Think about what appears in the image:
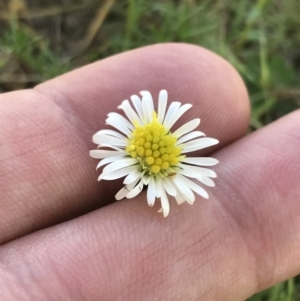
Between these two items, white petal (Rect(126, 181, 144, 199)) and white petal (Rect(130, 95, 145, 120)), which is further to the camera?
white petal (Rect(130, 95, 145, 120))

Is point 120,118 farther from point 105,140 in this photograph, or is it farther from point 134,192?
point 134,192

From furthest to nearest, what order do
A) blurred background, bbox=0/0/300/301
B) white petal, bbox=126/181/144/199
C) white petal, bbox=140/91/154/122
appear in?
1. blurred background, bbox=0/0/300/301
2. white petal, bbox=140/91/154/122
3. white petal, bbox=126/181/144/199

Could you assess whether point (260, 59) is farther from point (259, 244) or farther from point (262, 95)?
point (259, 244)

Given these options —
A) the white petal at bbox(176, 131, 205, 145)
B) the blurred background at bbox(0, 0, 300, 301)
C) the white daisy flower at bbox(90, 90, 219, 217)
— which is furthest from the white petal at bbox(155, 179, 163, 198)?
the blurred background at bbox(0, 0, 300, 301)

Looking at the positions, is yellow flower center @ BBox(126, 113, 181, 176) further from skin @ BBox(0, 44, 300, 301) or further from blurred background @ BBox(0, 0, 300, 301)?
blurred background @ BBox(0, 0, 300, 301)

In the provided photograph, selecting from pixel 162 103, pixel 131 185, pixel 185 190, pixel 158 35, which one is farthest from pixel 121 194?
pixel 158 35

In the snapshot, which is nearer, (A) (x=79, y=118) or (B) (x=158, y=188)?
(B) (x=158, y=188)
